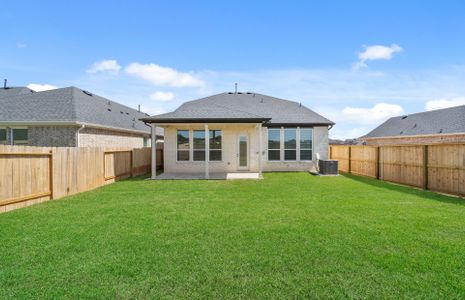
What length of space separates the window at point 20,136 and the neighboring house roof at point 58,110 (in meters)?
0.56

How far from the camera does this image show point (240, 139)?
16.5 m

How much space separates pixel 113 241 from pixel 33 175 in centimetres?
→ 513

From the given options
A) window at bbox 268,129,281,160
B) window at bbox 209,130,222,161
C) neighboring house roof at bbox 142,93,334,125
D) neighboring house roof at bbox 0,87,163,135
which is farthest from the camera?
window at bbox 268,129,281,160

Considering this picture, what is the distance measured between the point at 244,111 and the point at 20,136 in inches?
525

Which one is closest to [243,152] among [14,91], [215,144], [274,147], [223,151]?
[223,151]

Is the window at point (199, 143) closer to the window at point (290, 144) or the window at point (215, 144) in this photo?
the window at point (215, 144)

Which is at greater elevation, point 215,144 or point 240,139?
point 240,139

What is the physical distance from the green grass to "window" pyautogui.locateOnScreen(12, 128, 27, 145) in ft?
26.5

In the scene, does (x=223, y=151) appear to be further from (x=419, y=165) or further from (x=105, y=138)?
(x=419, y=165)

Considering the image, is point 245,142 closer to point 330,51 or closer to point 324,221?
point 330,51

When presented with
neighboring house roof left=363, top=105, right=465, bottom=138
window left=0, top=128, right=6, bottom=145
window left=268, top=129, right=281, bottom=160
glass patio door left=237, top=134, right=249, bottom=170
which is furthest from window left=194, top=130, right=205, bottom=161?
neighboring house roof left=363, top=105, right=465, bottom=138

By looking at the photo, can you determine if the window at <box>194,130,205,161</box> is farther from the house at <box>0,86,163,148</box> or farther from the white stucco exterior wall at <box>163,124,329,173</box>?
the house at <box>0,86,163,148</box>

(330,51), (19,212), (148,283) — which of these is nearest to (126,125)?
(19,212)

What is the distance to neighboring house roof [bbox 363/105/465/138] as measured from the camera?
2177cm
